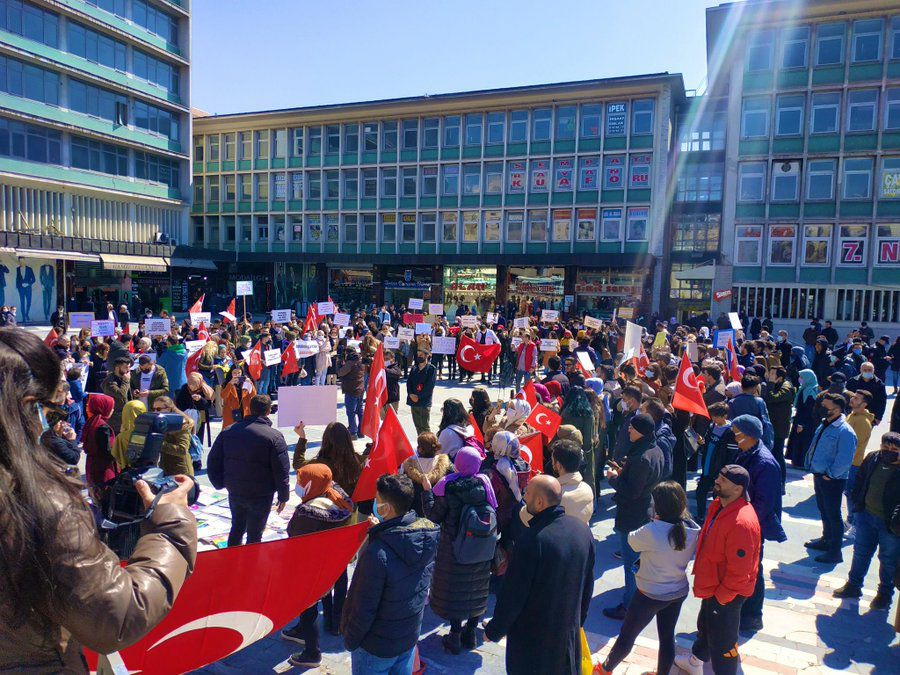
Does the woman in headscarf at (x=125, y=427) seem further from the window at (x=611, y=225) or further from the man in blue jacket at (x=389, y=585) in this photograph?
the window at (x=611, y=225)

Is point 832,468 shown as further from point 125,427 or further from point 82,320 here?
point 82,320

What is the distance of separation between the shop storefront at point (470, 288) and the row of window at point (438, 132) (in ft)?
26.4

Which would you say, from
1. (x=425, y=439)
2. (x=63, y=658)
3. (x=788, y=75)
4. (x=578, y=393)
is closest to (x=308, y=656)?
(x=425, y=439)

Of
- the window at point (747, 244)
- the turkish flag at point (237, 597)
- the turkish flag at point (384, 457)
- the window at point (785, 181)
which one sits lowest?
the turkish flag at point (237, 597)

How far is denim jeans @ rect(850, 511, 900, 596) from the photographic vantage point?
5.84m

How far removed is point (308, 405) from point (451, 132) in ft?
122

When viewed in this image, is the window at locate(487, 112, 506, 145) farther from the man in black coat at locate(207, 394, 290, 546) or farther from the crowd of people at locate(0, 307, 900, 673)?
the man in black coat at locate(207, 394, 290, 546)

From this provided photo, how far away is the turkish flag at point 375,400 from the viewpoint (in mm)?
7746

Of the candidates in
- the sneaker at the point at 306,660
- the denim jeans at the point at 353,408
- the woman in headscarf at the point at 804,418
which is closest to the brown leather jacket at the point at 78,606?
the sneaker at the point at 306,660

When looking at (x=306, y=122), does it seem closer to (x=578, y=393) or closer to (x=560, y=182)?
(x=560, y=182)

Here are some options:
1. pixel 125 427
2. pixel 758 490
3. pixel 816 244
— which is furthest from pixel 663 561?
pixel 816 244

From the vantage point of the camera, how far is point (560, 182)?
3903 cm

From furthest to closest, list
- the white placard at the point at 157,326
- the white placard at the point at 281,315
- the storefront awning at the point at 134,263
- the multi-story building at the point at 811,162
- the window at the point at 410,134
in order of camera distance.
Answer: the window at the point at 410,134 < the storefront awning at the point at 134,263 < the multi-story building at the point at 811,162 < the white placard at the point at 281,315 < the white placard at the point at 157,326

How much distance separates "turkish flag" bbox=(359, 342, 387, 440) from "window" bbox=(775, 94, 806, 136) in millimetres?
31995
